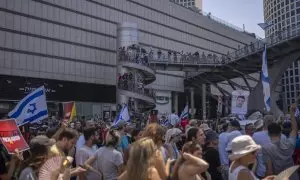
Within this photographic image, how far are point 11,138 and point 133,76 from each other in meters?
43.4

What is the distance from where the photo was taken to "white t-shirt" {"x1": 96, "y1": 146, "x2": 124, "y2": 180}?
6906 millimetres

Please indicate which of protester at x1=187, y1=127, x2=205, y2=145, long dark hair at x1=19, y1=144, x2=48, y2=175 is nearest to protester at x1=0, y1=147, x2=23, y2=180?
long dark hair at x1=19, y1=144, x2=48, y2=175

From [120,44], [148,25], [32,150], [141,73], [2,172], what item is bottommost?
[2,172]

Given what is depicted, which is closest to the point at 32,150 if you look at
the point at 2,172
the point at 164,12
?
the point at 2,172

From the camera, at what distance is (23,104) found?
1010cm

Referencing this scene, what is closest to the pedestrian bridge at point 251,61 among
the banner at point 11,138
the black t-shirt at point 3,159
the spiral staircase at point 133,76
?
the spiral staircase at point 133,76

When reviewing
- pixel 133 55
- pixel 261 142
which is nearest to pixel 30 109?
pixel 261 142

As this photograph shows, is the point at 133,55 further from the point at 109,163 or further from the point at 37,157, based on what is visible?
the point at 37,157

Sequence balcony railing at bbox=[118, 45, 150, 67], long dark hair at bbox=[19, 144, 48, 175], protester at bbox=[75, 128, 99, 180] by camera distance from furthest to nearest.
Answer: balcony railing at bbox=[118, 45, 150, 67] < protester at bbox=[75, 128, 99, 180] < long dark hair at bbox=[19, 144, 48, 175]

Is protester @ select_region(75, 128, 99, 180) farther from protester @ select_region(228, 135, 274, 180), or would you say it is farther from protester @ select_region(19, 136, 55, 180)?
protester @ select_region(228, 135, 274, 180)

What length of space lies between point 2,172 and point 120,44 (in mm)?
48948

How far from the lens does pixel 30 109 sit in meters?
10.3

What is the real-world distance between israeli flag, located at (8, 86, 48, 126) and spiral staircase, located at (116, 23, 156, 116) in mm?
35247

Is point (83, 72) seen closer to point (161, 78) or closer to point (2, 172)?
point (161, 78)
